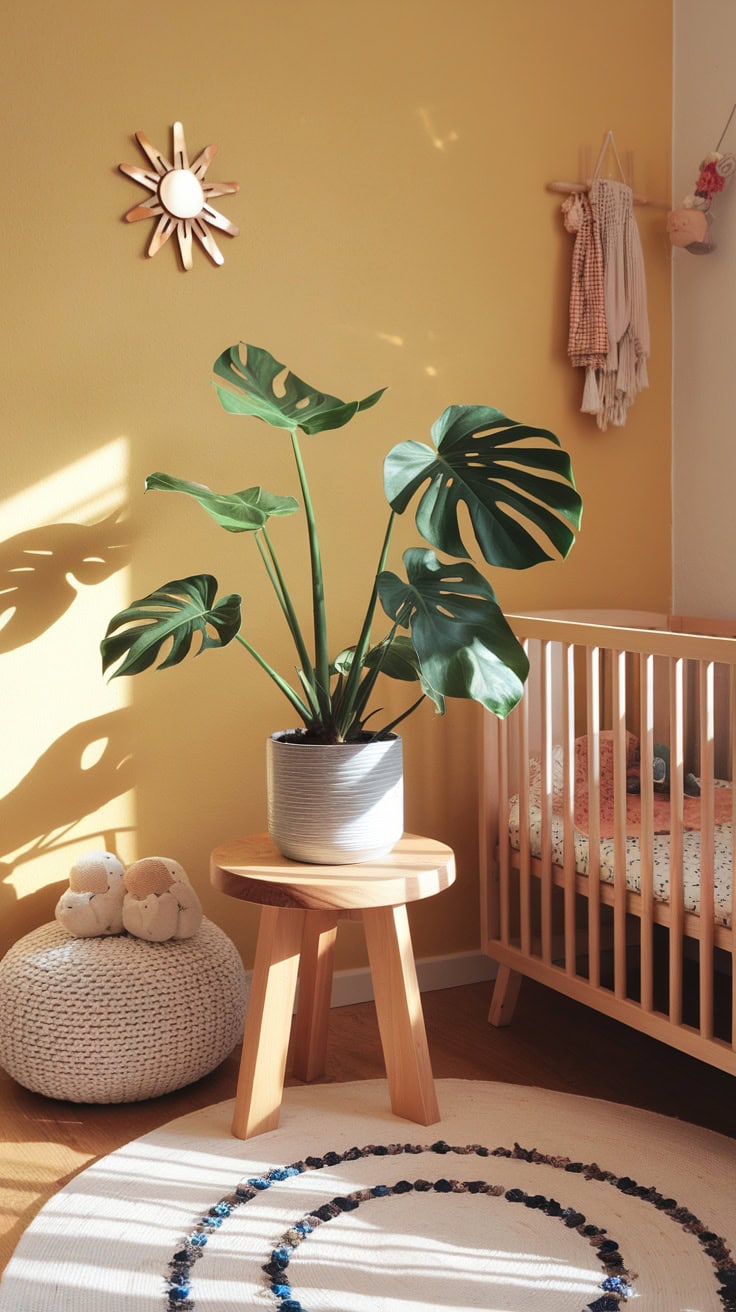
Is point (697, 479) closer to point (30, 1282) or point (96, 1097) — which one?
point (96, 1097)

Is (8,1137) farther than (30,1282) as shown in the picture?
Yes

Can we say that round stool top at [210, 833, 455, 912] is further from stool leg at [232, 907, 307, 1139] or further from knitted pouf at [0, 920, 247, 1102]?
knitted pouf at [0, 920, 247, 1102]

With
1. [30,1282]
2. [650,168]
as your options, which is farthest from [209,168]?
[30,1282]

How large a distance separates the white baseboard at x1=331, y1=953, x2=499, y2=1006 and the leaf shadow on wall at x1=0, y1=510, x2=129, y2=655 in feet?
3.22

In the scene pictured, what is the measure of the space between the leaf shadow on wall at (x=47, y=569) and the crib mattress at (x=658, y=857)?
0.96m

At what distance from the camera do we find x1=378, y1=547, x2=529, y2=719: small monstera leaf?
168cm

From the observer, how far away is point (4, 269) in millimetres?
2178

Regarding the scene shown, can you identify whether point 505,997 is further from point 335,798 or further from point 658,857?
point 335,798

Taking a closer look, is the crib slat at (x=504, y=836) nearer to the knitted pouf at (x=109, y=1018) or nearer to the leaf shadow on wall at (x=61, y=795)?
the knitted pouf at (x=109, y=1018)

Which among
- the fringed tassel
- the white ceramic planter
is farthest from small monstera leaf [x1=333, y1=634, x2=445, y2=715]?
the fringed tassel

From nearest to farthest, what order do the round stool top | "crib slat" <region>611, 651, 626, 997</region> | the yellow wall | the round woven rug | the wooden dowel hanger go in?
the round woven rug, the round stool top, "crib slat" <region>611, 651, 626, 997</region>, the yellow wall, the wooden dowel hanger

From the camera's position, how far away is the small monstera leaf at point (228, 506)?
193 cm

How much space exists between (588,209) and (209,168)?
0.88 metres

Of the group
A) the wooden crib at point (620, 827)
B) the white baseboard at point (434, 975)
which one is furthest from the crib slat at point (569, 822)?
the white baseboard at point (434, 975)
